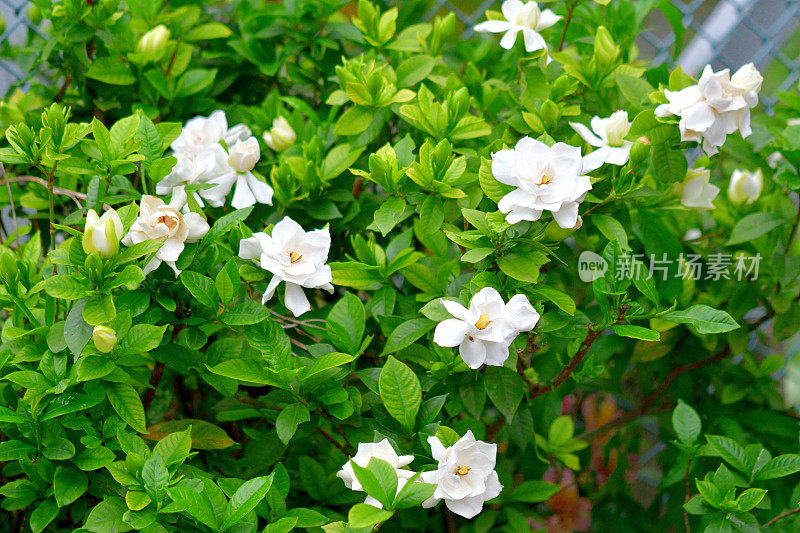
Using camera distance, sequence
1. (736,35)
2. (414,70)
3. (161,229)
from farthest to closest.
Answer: (736,35) → (414,70) → (161,229)

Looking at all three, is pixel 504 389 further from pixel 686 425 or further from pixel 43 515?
pixel 43 515

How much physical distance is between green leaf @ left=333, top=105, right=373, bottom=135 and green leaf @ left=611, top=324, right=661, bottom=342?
498 millimetres

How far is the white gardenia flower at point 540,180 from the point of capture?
2.84ft

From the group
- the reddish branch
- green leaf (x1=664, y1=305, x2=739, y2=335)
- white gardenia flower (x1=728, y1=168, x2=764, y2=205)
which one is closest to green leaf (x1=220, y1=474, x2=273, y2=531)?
green leaf (x1=664, y1=305, x2=739, y2=335)

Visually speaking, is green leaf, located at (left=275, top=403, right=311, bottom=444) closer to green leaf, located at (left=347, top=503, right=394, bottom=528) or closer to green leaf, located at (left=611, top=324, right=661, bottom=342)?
green leaf, located at (left=347, top=503, right=394, bottom=528)

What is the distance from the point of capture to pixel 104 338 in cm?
83

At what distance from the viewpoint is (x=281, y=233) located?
91 centimetres

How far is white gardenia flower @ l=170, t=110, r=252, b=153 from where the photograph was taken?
1.15 metres

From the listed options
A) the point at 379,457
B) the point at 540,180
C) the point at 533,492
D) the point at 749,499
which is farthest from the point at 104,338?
the point at 749,499

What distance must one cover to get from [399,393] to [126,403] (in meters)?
0.34

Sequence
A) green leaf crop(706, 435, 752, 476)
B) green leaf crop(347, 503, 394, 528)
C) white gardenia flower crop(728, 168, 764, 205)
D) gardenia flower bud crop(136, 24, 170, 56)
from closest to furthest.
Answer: green leaf crop(347, 503, 394, 528)
green leaf crop(706, 435, 752, 476)
gardenia flower bud crop(136, 24, 170, 56)
white gardenia flower crop(728, 168, 764, 205)

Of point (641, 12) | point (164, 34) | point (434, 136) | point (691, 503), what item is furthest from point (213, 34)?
point (691, 503)

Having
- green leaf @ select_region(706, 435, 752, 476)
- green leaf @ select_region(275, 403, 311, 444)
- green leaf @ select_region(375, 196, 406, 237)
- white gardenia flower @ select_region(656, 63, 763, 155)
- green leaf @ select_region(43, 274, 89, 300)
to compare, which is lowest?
green leaf @ select_region(275, 403, 311, 444)

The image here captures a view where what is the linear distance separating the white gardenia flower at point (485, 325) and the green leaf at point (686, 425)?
45cm
